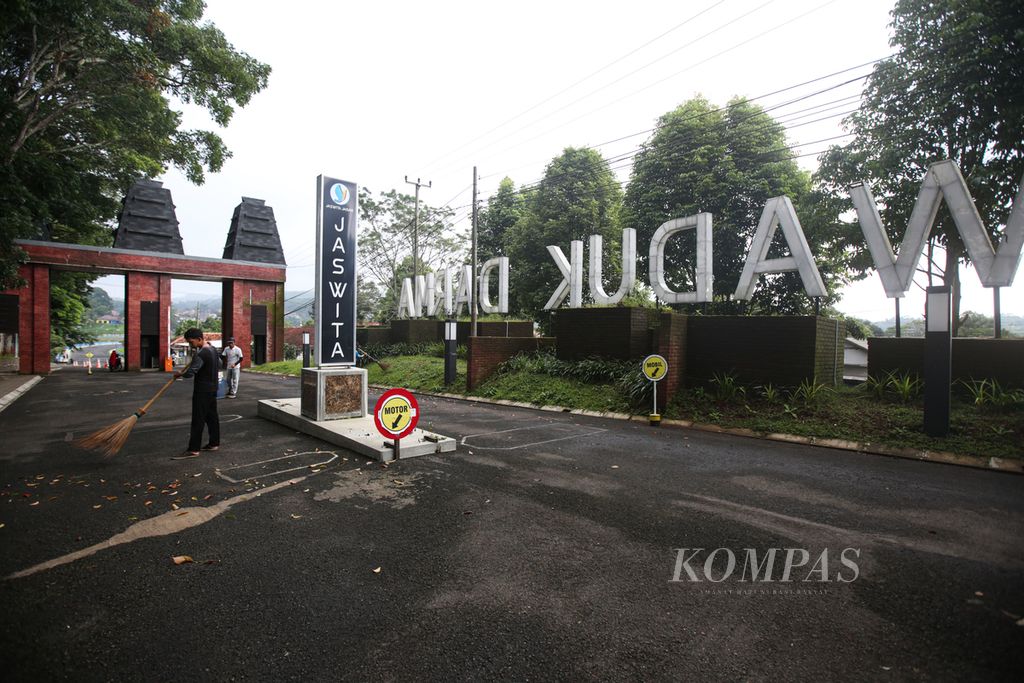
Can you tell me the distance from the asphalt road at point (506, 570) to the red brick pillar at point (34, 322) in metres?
26.2

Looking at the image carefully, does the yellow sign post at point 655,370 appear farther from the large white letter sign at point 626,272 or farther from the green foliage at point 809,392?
the large white letter sign at point 626,272

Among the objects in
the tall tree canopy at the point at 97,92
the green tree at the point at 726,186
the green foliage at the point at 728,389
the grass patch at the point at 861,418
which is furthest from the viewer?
the green tree at the point at 726,186

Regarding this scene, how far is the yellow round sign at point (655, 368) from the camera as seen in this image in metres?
10.7

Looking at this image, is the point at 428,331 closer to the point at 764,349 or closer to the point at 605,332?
the point at 605,332

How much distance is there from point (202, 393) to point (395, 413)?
10.0ft

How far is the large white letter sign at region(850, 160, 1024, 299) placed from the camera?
8.41m

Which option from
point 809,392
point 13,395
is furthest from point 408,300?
point 809,392

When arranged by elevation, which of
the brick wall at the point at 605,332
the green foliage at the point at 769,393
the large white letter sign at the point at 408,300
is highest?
the large white letter sign at the point at 408,300

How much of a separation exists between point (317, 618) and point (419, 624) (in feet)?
2.18


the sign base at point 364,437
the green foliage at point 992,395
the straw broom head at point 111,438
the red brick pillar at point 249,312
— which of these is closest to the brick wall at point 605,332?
the green foliage at point 992,395

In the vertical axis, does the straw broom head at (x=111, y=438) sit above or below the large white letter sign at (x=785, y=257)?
below

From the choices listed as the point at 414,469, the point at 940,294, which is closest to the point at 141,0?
the point at 414,469

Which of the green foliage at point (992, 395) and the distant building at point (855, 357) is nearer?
the green foliage at point (992, 395)

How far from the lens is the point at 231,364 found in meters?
14.6
